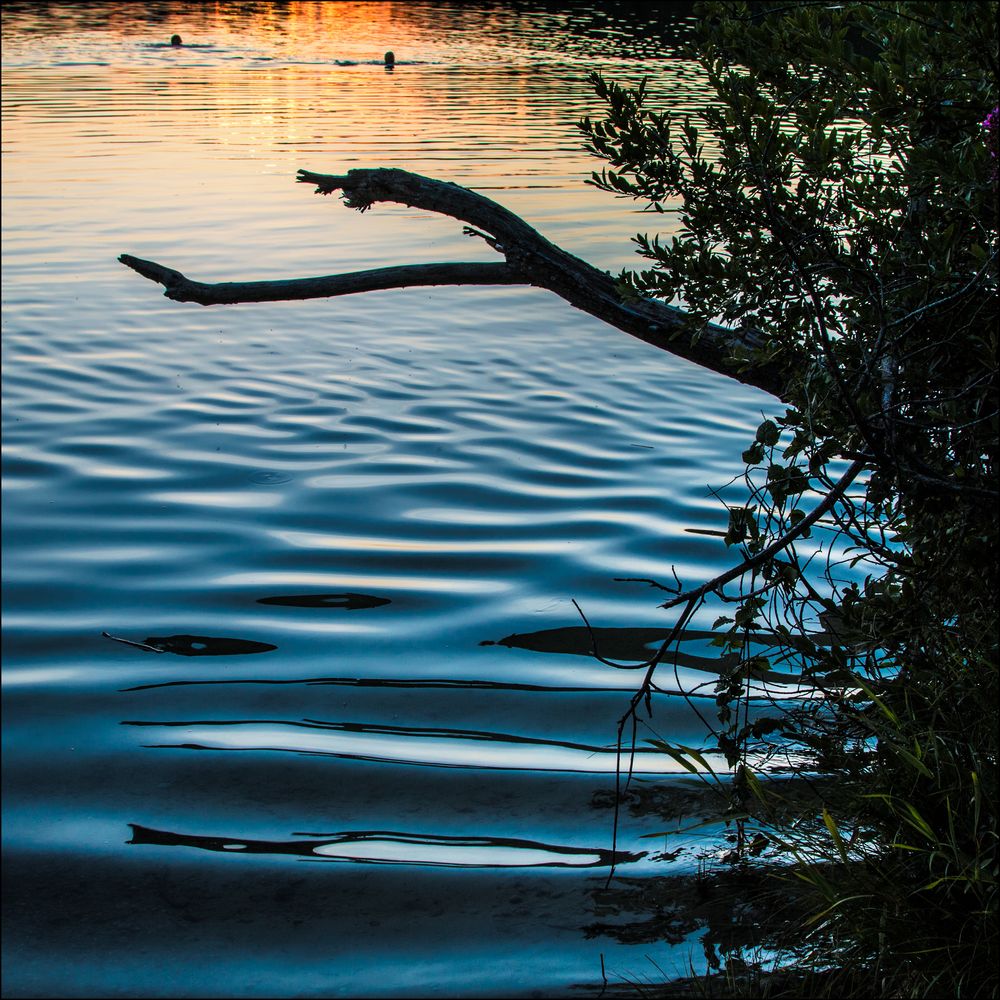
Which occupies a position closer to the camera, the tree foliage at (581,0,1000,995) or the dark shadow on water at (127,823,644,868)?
the tree foliage at (581,0,1000,995)

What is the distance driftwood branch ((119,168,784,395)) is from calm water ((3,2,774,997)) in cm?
178

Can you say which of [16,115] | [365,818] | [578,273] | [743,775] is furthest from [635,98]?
[16,115]

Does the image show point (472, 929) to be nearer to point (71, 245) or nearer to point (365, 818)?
point (365, 818)

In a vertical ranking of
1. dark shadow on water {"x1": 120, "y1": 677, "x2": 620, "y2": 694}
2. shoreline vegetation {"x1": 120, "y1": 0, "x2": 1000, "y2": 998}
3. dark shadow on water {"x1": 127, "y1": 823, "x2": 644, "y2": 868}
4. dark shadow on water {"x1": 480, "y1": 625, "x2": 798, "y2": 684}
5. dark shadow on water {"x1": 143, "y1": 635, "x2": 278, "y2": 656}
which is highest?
shoreline vegetation {"x1": 120, "y1": 0, "x2": 1000, "y2": 998}

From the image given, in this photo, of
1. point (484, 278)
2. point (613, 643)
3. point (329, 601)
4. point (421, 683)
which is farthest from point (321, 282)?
point (613, 643)

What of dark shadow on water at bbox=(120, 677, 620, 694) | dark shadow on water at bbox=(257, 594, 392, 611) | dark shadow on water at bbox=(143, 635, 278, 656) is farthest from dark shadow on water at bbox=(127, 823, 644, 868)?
dark shadow on water at bbox=(257, 594, 392, 611)

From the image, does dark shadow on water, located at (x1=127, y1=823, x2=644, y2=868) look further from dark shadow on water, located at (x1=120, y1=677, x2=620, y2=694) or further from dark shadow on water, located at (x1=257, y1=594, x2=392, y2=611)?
dark shadow on water, located at (x1=257, y1=594, x2=392, y2=611)

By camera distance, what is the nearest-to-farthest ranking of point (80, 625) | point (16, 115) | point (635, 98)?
point (635, 98) < point (80, 625) < point (16, 115)

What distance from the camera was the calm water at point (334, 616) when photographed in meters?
4.13

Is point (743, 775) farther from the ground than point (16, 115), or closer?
closer

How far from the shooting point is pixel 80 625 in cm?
640

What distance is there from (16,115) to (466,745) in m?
26.4

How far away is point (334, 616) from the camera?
662 centimetres

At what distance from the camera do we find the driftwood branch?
191 inches
